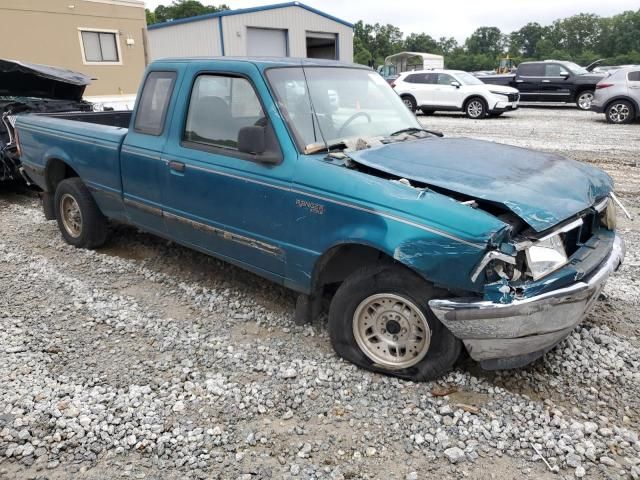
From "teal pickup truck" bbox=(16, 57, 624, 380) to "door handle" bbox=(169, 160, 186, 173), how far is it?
3 cm

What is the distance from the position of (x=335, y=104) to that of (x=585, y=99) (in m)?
17.9

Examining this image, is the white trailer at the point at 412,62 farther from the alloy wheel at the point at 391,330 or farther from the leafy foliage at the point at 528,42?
the alloy wheel at the point at 391,330

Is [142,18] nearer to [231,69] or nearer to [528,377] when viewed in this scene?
[231,69]

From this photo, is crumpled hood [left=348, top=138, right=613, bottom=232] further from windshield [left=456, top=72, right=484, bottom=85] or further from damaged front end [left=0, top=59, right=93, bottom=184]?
windshield [left=456, top=72, right=484, bottom=85]

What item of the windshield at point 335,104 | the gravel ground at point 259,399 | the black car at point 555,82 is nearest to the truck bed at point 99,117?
the gravel ground at point 259,399

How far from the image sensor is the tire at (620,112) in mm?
14354

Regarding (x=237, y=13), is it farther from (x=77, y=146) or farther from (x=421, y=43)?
(x=421, y=43)

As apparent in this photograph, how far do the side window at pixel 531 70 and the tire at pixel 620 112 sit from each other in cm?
505

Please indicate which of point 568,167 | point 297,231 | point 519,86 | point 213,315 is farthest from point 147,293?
point 519,86

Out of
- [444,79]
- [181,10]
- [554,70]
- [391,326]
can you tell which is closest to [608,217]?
[391,326]

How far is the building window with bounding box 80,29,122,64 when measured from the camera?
1984 cm

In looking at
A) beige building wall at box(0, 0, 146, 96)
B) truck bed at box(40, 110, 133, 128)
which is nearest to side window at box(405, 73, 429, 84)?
beige building wall at box(0, 0, 146, 96)

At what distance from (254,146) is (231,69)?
79 centimetres

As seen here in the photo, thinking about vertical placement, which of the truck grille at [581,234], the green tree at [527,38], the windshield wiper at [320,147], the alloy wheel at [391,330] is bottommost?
the alloy wheel at [391,330]
